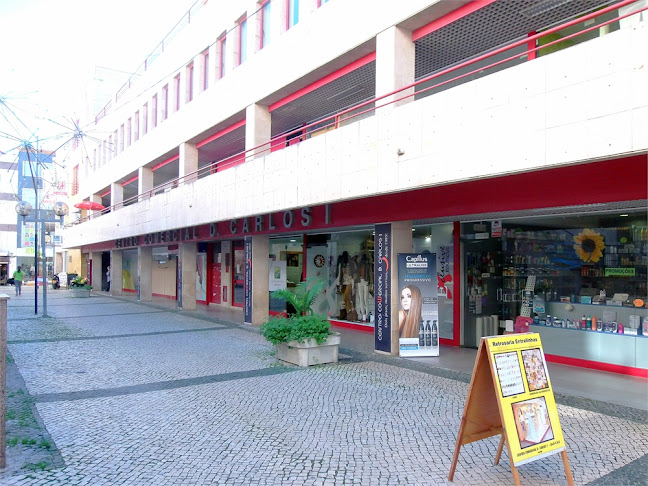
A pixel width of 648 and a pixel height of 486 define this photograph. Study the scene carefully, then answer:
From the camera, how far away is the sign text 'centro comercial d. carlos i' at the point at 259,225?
13.3 meters

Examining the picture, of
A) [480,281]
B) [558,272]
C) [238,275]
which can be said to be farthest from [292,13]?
[238,275]

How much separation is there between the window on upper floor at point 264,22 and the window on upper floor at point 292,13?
55.4 inches

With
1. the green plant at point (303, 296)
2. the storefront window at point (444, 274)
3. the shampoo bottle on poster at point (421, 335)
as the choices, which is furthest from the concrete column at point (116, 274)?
the shampoo bottle on poster at point (421, 335)

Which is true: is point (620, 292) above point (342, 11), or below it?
below

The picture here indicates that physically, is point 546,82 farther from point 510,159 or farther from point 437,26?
point 437,26

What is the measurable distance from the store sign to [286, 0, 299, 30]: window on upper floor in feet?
33.0

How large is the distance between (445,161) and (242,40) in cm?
1174

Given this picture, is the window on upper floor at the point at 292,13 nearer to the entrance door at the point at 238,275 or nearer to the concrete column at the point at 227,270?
the entrance door at the point at 238,275

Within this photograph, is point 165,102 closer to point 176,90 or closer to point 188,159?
point 176,90

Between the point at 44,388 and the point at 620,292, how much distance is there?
9.79m

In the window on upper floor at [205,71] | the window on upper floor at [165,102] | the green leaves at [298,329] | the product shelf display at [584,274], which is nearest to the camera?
the product shelf display at [584,274]

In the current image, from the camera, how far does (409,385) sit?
27.0ft

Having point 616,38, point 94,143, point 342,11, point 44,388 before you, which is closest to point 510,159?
point 616,38

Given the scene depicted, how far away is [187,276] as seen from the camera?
21.5m
